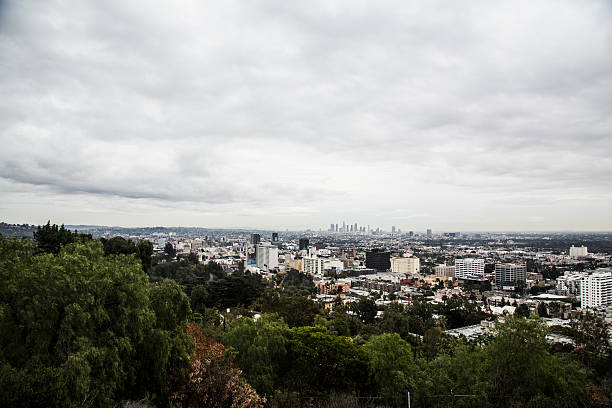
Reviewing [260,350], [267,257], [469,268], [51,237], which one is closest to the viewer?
[260,350]

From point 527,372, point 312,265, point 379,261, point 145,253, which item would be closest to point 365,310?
point 145,253

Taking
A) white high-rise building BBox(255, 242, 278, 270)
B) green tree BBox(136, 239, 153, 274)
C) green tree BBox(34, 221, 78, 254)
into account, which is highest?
green tree BBox(34, 221, 78, 254)

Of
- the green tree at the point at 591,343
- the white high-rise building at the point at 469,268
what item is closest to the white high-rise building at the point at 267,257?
the white high-rise building at the point at 469,268

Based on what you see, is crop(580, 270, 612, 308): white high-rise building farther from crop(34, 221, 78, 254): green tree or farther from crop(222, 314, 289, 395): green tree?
crop(34, 221, 78, 254): green tree

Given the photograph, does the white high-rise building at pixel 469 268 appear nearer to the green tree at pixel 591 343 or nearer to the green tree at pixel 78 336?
the green tree at pixel 591 343

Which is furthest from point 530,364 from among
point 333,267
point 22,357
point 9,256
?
point 333,267

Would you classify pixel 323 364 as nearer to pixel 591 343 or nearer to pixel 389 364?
pixel 389 364

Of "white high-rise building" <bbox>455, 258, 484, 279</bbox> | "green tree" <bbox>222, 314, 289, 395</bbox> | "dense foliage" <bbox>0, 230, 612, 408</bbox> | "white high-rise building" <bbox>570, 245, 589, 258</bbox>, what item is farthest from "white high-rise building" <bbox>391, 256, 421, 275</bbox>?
"green tree" <bbox>222, 314, 289, 395</bbox>

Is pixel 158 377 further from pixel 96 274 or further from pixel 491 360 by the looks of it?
pixel 491 360
